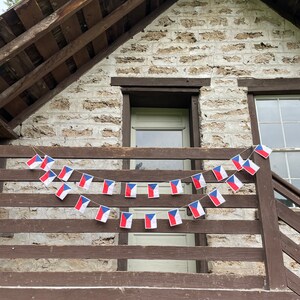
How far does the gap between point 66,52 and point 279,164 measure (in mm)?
2818

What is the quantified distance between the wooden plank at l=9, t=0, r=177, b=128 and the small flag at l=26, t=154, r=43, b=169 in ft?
4.68

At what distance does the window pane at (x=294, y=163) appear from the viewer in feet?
14.7

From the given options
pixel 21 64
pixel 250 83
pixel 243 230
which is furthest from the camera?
pixel 250 83

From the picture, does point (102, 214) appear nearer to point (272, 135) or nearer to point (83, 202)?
point (83, 202)

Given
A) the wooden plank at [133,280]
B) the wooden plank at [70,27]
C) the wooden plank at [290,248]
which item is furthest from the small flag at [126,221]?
the wooden plank at [70,27]

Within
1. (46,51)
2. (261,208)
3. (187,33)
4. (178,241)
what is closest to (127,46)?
(187,33)

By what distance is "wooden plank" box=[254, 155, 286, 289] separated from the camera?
280 cm

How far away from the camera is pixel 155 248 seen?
2936 millimetres

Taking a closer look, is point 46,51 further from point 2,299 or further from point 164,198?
point 2,299

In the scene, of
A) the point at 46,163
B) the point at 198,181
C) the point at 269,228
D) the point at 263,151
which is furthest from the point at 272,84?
the point at 46,163

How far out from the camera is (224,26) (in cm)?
503

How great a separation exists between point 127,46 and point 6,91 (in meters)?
1.75

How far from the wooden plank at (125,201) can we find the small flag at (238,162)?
25 cm

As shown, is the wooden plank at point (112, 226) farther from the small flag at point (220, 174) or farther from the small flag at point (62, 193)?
the small flag at point (220, 174)
